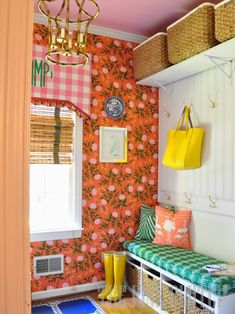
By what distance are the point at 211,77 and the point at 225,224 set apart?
1349 mm

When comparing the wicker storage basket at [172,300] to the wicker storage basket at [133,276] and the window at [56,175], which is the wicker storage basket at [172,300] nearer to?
the wicker storage basket at [133,276]

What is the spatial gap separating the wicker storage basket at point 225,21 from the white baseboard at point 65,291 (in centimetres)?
264

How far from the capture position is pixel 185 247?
10.5 feet

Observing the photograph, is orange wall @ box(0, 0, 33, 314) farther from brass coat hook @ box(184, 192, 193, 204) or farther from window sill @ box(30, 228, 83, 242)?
brass coat hook @ box(184, 192, 193, 204)

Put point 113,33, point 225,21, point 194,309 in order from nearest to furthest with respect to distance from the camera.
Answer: point 225,21
point 194,309
point 113,33

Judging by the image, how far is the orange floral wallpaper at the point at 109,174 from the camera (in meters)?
3.34

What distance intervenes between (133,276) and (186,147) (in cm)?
144

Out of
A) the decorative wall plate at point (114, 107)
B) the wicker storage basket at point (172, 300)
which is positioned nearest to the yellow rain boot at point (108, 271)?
the wicker storage basket at point (172, 300)

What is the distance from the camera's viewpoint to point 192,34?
8.75 ft

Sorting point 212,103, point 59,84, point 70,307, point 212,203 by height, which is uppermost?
point 59,84

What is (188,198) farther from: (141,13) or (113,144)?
(141,13)

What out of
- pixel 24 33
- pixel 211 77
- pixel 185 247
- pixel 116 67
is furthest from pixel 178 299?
pixel 24 33

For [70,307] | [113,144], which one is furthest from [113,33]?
[70,307]

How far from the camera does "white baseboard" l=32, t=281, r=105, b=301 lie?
3178mm
